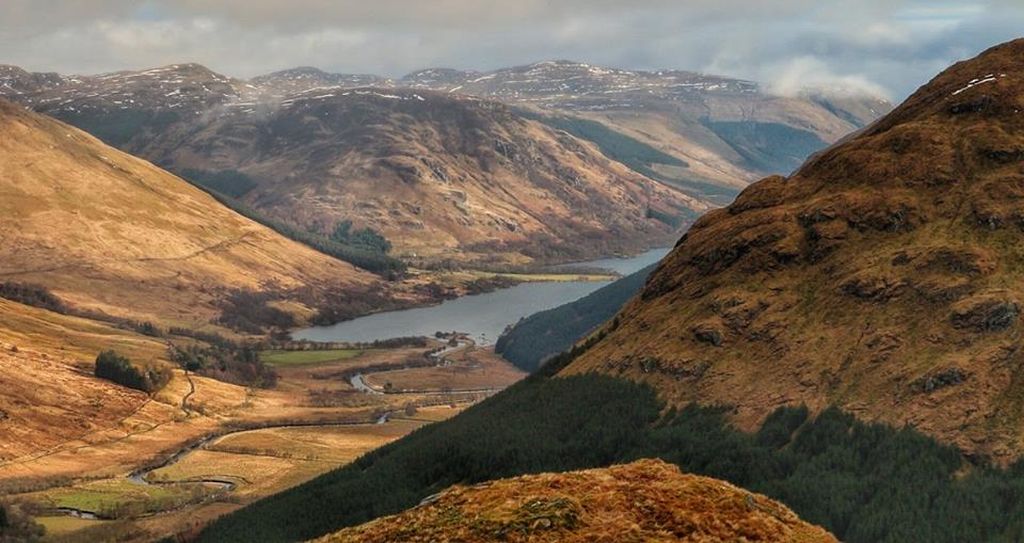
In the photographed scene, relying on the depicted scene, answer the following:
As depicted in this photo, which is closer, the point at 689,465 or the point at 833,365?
the point at 689,465

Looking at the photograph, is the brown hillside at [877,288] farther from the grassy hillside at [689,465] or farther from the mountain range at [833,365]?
the grassy hillside at [689,465]

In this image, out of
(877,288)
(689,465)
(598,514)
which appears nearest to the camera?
(598,514)

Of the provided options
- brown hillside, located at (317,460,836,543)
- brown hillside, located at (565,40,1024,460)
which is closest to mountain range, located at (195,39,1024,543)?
brown hillside, located at (565,40,1024,460)

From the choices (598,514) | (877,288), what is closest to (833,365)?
(877,288)

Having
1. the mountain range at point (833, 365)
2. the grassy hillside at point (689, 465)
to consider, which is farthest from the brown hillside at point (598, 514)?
the mountain range at point (833, 365)

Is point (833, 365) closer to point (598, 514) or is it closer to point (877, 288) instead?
point (877, 288)

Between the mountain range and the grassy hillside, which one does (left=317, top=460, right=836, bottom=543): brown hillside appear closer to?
the grassy hillside
